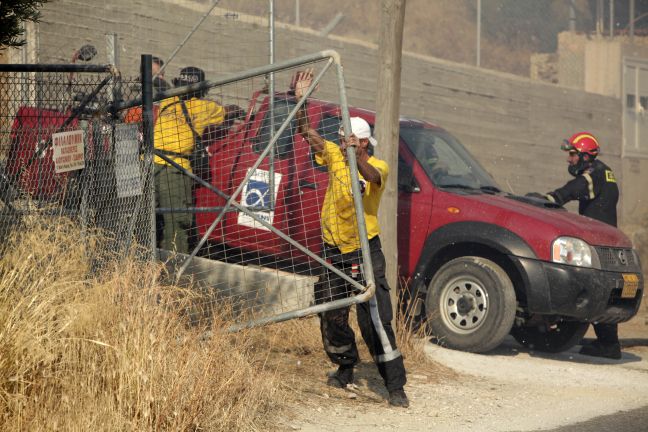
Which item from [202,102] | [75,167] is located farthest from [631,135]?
[75,167]

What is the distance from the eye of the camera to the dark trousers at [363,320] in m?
7.24

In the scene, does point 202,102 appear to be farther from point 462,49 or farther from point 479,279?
point 462,49

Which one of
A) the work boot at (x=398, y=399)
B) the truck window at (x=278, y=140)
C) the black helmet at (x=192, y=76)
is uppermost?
the black helmet at (x=192, y=76)

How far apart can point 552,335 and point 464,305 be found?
4.79 feet

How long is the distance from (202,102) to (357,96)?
719cm

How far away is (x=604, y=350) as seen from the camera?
419 inches

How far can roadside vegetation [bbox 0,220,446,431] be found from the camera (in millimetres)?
5309

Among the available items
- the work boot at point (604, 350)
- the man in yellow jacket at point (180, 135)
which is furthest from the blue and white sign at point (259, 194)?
the work boot at point (604, 350)

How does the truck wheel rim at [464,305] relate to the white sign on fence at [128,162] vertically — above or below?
below

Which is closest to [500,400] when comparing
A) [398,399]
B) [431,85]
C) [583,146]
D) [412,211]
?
[398,399]

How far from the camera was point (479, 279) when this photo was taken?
965cm

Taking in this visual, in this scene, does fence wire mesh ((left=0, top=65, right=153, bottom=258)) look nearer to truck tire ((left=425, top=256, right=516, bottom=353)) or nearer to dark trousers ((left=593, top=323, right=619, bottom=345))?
truck tire ((left=425, top=256, right=516, bottom=353))

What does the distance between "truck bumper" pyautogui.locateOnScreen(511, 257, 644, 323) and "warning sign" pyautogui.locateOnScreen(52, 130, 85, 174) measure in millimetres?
4161

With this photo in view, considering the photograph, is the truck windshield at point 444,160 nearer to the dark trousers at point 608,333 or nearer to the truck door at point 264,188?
the truck door at point 264,188
